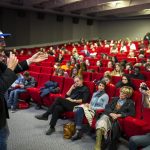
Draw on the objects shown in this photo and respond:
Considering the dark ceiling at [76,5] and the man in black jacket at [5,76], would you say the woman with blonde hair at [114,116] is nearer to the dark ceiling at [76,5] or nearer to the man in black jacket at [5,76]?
the man in black jacket at [5,76]

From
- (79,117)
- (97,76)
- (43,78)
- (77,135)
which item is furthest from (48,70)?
(77,135)

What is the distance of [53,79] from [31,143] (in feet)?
7.22

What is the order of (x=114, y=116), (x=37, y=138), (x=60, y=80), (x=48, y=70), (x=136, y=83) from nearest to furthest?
1. (x=114, y=116)
2. (x=37, y=138)
3. (x=136, y=83)
4. (x=60, y=80)
5. (x=48, y=70)

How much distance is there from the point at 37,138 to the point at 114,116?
110 cm

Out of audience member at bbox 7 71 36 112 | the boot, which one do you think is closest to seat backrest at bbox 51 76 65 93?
audience member at bbox 7 71 36 112

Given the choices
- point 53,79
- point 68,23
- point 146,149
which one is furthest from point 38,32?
point 146,149

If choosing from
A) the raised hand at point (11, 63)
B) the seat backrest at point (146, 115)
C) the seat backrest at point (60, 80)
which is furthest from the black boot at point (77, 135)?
the raised hand at point (11, 63)

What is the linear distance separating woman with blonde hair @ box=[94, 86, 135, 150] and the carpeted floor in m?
0.27

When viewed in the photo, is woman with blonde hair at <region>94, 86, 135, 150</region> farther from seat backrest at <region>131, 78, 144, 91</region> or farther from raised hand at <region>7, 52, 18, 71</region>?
raised hand at <region>7, 52, 18, 71</region>

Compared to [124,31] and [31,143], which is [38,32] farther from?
[31,143]

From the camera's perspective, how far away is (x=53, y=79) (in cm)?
568

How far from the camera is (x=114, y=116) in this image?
351 cm

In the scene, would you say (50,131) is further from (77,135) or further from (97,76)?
(97,76)

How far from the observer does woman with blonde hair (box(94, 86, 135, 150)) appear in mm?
3334
